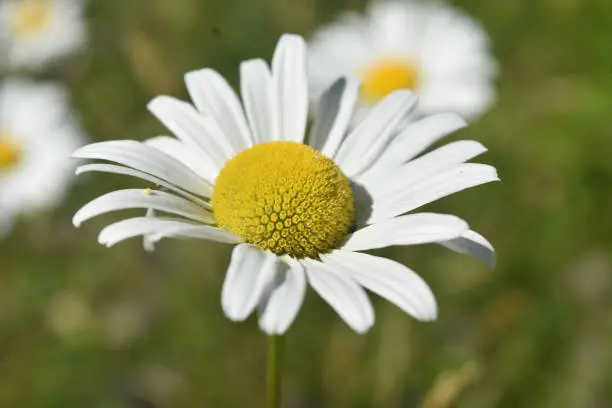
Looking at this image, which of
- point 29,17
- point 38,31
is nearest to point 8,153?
point 38,31

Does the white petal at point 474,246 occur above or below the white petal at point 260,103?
below

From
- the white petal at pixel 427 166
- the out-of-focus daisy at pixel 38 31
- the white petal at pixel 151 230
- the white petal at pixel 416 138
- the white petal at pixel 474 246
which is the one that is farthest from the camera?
the out-of-focus daisy at pixel 38 31

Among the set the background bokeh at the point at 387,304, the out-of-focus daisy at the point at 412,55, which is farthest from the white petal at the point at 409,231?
the out-of-focus daisy at the point at 412,55

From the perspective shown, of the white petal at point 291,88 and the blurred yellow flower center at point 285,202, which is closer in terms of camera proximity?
the blurred yellow flower center at point 285,202

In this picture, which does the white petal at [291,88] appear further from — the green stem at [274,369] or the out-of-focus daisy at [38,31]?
the out-of-focus daisy at [38,31]

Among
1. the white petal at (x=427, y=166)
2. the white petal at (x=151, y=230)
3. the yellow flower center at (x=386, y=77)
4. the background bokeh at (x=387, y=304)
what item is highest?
the yellow flower center at (x=386, y=77)

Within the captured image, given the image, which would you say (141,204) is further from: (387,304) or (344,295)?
(387,304)

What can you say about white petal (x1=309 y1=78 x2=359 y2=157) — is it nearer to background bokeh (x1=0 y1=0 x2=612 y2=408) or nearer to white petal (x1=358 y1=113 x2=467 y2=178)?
white petal (x1=358 y1=113 x2=467 y2=178)

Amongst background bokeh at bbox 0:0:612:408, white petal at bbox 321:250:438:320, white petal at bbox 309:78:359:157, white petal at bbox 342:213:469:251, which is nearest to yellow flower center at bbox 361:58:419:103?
background bokeh at bbox 0:0:612:408
